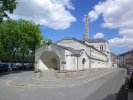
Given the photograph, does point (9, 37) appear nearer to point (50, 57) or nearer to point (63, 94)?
point (50, 57)

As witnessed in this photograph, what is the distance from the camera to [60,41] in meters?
57.1

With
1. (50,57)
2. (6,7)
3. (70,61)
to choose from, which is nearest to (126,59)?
(50,57)

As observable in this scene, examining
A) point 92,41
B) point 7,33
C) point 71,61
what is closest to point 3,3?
point 71,61

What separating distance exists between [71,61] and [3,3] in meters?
14.5

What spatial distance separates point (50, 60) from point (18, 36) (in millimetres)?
13895

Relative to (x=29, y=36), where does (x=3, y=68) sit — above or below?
below

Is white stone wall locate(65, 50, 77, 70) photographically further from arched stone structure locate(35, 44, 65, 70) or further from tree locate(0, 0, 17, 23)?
tree locate(0, 0, 17, 23)

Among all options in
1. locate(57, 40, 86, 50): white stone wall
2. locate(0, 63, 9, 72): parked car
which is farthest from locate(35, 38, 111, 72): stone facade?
locate(0, 63, 9, 72): parked car

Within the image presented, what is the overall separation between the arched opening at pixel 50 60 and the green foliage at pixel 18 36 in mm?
13335

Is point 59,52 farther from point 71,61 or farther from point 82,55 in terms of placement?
point 82,55

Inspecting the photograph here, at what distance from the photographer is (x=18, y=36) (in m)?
52.3

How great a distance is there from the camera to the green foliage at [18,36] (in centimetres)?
5178

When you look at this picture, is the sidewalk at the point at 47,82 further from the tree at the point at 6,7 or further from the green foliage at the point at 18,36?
the green foliage at the point at 18,36

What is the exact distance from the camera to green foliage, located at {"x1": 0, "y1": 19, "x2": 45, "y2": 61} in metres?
51.8
